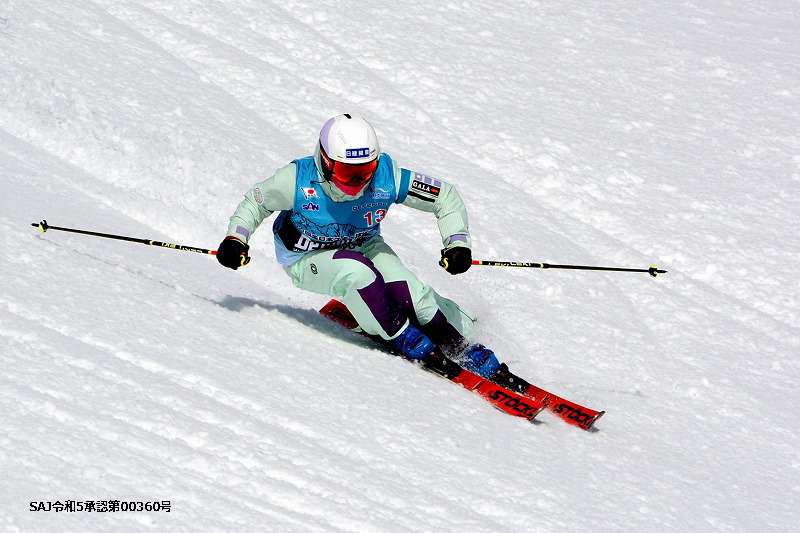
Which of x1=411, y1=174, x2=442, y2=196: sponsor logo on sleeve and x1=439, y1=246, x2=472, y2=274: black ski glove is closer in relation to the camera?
x1=439, y1=246, x2=472, y2=274: black ski glove

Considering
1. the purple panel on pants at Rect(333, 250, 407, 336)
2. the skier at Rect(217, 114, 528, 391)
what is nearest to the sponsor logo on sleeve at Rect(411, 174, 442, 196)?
the skier at Rect(217, 114, 528, 391)

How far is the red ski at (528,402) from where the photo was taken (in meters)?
5.91

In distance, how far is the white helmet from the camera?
598 cm

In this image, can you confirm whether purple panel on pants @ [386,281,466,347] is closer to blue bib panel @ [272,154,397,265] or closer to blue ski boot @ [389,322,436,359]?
blue ski boot @ [389,322,436,359]

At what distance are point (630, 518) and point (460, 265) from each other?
6.44 ft

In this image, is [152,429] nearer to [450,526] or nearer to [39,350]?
[39,350]

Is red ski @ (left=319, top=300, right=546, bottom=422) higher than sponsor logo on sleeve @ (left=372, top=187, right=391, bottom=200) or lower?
lower

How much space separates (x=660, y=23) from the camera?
12.4m

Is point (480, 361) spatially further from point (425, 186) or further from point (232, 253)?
point (232, 253)

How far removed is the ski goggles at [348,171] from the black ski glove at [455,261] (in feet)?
2.30

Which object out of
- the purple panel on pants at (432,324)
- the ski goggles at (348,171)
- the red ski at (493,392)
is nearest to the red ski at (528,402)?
the red ski at (493,392)

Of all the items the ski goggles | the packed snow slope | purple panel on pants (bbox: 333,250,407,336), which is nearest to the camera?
the packed snow slope

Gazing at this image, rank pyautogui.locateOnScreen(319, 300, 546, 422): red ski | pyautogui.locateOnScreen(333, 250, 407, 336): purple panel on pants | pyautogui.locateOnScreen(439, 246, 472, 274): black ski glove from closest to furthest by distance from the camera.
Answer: pyautogui.locateOnScreen(319, 300, 546, 422): red ski < pyautogui.locateOnScreen(333, 250, 407, 336): purple panel on pants < pyautogui.locateOnScreen(439, 246, 472, 274): black ski glove

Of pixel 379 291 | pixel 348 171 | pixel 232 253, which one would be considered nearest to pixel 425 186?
pixel 348 171
